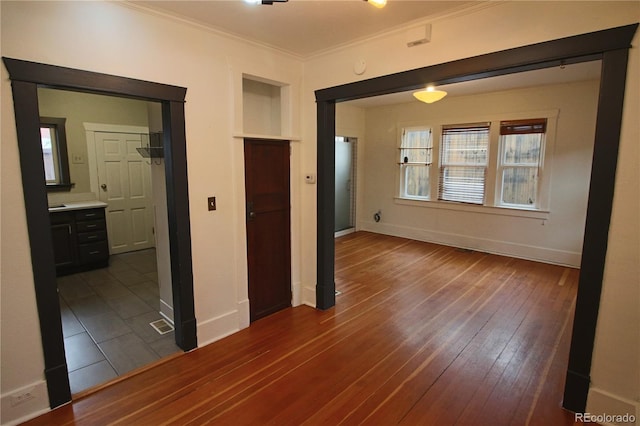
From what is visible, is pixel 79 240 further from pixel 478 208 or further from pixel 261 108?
pixel 478 208

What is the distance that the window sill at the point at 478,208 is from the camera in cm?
511

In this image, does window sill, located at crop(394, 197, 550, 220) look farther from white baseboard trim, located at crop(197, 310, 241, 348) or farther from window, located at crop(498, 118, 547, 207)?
white baseboard trim, located at crop(197, 310, 241, 348)

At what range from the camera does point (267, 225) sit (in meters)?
3.36

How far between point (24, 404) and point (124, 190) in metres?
4.12

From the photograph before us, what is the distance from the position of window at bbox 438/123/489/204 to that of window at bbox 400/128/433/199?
29 cm

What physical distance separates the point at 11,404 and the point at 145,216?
4197mm

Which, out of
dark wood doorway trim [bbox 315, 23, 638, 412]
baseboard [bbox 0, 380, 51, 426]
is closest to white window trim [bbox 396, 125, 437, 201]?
dark wood doorway trim [bbox 315, 23, 638, 412]

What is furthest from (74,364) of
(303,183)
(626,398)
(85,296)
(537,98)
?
(537,98)

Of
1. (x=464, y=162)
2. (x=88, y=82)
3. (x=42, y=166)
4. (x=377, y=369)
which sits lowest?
(x=377, y=369)

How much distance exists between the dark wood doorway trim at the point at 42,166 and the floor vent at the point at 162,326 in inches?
35.6

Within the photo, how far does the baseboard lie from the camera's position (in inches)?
77.9

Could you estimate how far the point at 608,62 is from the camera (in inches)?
72.9

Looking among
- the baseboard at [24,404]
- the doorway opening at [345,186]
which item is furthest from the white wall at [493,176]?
the baseboard at [24,404]

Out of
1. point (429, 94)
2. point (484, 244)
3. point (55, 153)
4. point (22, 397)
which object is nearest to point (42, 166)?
point (22, 397)
